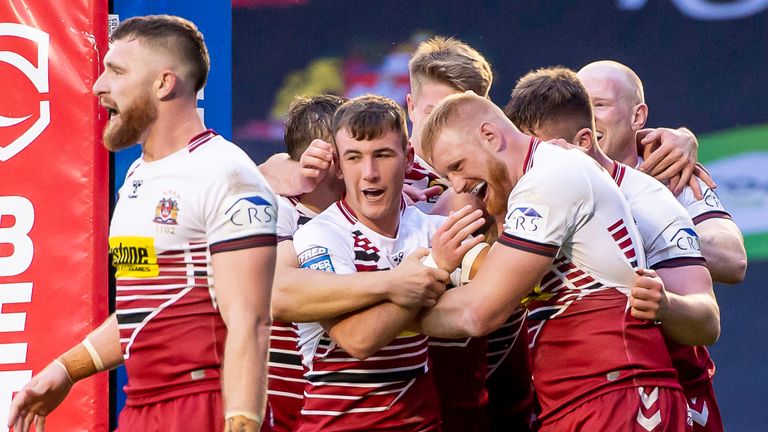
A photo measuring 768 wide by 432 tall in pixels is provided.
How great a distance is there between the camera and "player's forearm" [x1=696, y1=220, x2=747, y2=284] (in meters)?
4.42

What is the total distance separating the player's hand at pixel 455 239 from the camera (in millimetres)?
3629

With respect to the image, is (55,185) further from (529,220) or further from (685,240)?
(685,240)

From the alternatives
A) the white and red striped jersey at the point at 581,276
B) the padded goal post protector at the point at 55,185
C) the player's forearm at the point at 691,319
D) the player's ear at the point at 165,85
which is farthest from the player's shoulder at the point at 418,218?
the padded goal post protector at the point at 55,185

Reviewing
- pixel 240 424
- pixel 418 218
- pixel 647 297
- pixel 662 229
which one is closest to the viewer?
pixel 240 424

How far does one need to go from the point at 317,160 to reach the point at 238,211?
94cm

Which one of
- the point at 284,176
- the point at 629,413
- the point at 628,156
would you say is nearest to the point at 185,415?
the point at 629,413

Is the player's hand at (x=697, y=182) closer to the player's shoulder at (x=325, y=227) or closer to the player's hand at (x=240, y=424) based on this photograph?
the player's shoulder at (x=325, y=227)

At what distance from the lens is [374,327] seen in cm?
366

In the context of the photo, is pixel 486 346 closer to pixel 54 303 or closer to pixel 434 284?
pixel 434 284

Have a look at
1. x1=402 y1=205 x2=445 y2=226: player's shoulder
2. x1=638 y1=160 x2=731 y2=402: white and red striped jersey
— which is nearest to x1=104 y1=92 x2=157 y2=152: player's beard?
x1=402 y1=205 x2=445 y2=226: player's shoulder

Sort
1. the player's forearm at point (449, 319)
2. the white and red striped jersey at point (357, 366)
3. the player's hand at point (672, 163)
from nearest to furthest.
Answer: the player's forearm at point (449, 319)
the white and red striped jersey at point (357, 366)
the player's hand at point (672, 163)

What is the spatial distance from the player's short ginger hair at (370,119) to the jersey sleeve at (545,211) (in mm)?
652

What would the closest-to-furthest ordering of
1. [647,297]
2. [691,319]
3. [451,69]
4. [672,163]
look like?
[647,297], [691,319], [672,163], [451,69]

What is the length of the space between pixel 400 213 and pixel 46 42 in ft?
6.71
